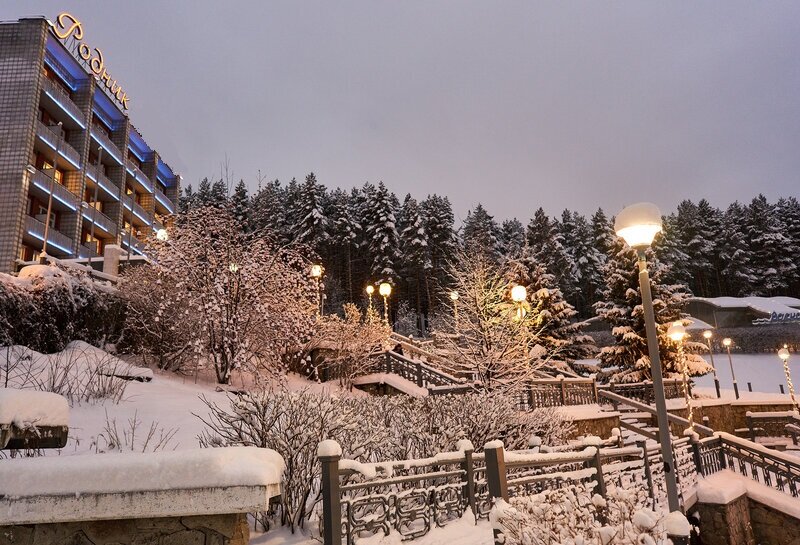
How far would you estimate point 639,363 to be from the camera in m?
29.0

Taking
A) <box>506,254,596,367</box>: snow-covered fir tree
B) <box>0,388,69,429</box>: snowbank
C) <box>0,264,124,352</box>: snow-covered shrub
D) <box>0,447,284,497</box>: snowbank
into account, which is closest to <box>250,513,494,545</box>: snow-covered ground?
<box>0,388,69,429</box>: snowbank

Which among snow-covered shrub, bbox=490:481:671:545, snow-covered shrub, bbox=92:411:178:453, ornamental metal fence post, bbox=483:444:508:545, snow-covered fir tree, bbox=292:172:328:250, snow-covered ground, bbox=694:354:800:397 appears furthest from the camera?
snow-covered fir tree, bbox=292:172:328:250

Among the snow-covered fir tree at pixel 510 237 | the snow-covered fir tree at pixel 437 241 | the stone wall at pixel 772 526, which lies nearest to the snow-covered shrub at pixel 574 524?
the stone wall at pixel 772 526

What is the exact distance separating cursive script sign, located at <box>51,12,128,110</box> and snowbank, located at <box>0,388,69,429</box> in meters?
42.4

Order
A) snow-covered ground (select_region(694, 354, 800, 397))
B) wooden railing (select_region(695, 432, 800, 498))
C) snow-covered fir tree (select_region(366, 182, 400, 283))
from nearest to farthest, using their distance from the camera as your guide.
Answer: wooden railing (select_region(695, 432, 800, 498)) < snow-covered ground (select_region(694, 354, 800, 397)) < snow-covered fir tree (select_region(366, 182, 400, 283))

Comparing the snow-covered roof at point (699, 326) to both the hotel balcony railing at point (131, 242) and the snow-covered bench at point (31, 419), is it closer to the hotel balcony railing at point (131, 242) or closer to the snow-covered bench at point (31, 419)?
the hotel balcony railing at point (131, 242)

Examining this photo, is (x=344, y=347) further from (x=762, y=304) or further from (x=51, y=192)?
(x=762, y=304)

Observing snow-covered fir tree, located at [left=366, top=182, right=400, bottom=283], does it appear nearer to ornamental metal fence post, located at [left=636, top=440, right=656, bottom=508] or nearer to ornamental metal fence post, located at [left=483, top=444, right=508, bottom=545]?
ornamental metal fence post, located at [left=636, top=440, right=656, bottom=508]

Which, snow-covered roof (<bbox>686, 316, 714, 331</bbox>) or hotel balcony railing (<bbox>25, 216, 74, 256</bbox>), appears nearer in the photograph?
hotel balcony railing (<bbox>25, 216, 74, 256</bbox>)

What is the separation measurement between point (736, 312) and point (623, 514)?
50847mm

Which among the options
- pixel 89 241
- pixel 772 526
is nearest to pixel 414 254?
pixel 89 241

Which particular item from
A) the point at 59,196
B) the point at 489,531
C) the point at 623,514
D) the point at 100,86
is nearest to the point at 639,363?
the point at 489,531

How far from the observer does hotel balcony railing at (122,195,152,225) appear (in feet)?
149

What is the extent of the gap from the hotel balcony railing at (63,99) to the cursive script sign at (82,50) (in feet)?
12.0
